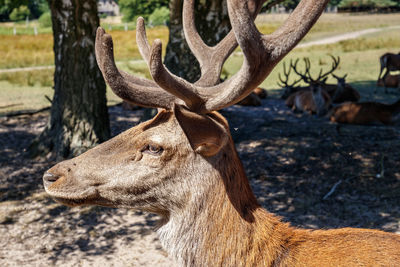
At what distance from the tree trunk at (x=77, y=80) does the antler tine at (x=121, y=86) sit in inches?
180

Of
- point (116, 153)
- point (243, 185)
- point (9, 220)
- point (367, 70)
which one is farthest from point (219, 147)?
point (367, 70)

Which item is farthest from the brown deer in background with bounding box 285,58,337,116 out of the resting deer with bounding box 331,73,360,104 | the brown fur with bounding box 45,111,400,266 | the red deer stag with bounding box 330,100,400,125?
the brown fur with bounding box 45,111,400,266

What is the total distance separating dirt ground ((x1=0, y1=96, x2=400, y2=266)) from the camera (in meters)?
4.61

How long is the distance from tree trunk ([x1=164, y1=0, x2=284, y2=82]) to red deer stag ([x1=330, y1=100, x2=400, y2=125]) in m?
4.05

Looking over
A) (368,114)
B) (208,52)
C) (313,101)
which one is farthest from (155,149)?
(313,101)

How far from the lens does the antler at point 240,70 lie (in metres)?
1.91

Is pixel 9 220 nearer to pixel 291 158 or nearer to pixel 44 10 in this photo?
pixel 291 158

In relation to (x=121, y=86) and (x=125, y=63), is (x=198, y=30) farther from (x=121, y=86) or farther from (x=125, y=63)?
(x=125, y=63)

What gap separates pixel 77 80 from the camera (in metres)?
6.62

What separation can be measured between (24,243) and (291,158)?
3916 mm

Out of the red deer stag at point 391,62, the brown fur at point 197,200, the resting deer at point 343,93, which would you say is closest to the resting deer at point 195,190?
the brown fur at point 197,200

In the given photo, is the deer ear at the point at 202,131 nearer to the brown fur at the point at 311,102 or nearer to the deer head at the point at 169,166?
the deer head at the point at 169,166

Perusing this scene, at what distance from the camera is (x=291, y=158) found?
22.6 ft

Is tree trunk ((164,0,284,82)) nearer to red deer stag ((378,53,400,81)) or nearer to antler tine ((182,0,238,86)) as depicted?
antler tine ((182,0,238,86))
